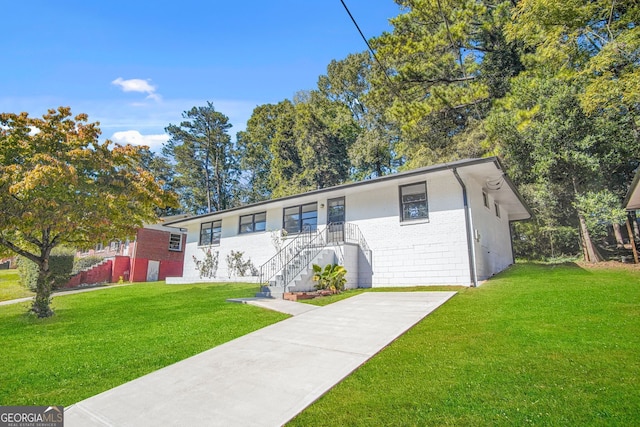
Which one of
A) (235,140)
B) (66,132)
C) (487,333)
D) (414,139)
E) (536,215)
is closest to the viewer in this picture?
(487,333)

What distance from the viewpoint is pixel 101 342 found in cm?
567

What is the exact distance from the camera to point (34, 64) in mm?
8258

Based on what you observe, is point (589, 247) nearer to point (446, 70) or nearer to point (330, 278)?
point (330, 278)

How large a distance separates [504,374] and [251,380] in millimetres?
2664

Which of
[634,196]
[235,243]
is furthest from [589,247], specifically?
[235,243]

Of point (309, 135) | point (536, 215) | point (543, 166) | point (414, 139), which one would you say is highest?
point (309, 135)

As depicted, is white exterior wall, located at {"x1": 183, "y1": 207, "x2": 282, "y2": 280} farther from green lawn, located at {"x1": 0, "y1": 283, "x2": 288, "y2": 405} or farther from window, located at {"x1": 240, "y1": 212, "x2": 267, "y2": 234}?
green lawn, located at {"x1": 0, "y1": 283, "x2": 288, "y2": 405}

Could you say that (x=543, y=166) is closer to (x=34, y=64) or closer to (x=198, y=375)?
(x=198, y=375)

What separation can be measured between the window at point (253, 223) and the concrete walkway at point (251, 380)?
10493mm

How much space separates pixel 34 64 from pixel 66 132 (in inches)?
66.8

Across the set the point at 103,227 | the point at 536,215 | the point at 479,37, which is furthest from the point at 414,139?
the point at 103,227

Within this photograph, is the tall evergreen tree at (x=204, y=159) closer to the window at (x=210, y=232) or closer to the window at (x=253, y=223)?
the window at (x=210, y=232)

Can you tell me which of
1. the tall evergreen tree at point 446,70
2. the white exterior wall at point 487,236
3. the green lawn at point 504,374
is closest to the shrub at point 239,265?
the white exterior wall at point 487,236

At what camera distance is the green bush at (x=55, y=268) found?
16.7 meters
